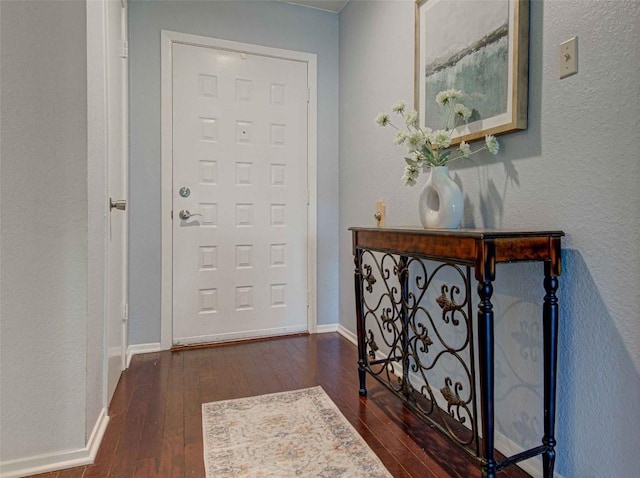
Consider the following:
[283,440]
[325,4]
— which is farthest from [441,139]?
[325,4]

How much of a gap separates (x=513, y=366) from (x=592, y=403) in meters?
0.28

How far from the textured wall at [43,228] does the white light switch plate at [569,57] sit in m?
1.61

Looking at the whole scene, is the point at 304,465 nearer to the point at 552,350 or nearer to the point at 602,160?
the point at 552,350

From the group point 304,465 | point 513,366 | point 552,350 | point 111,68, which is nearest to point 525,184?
point 552,350

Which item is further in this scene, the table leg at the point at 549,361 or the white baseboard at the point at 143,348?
the white baseboard at the point at 143,348

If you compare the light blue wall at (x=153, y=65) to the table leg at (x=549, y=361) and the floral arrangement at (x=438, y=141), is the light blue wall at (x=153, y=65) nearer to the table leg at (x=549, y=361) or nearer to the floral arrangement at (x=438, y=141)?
the floral arrangement at (x=438, y=141)

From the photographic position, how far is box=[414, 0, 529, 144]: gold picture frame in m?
1.33

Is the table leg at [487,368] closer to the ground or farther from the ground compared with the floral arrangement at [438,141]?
closer to the ground

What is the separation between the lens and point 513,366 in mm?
1398

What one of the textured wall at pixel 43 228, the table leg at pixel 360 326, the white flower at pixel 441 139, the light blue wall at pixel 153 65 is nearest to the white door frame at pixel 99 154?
the textured wall at pixel 43 228

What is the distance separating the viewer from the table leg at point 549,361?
3.87 feet

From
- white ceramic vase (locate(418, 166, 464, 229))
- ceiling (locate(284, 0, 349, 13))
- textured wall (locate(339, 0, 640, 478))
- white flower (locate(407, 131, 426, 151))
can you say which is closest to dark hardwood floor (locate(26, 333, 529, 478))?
textured wall (locate(339, 0, 640, 478))

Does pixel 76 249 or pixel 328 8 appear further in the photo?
pixel 328 8

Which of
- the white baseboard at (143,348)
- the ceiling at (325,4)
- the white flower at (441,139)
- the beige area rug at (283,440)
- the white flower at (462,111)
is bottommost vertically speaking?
the beige area rug at (283,440)
